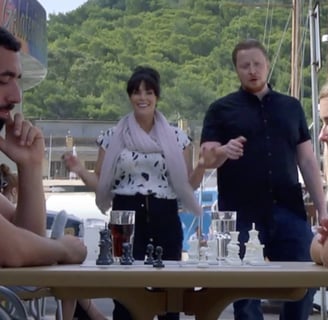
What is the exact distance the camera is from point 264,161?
134 inches

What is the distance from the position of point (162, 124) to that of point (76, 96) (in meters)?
23.4

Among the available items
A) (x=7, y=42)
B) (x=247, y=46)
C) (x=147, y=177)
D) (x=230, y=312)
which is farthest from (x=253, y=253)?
(x=230, y=312)

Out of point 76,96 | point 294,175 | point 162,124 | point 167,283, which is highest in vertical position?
point 76,96

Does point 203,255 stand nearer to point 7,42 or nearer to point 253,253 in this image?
point 253,253

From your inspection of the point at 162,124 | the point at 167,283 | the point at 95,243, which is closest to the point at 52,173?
the point at 162,124

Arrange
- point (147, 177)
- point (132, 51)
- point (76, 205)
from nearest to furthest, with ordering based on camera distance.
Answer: point (147, 177)
point (76, 205)
point (132, 51)

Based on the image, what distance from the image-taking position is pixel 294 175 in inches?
137

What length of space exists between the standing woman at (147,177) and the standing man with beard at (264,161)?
0.18 metres

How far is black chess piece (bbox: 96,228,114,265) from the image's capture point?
2.19 meters

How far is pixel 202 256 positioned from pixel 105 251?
313mm

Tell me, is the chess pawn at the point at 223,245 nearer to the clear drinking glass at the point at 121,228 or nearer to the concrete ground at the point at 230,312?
the clear drinking glass at the point at 121,228

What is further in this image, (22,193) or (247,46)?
(247,46)

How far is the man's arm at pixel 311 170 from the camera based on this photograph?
3.56 meters

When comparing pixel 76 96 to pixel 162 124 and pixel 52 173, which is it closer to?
pixel 52 173
